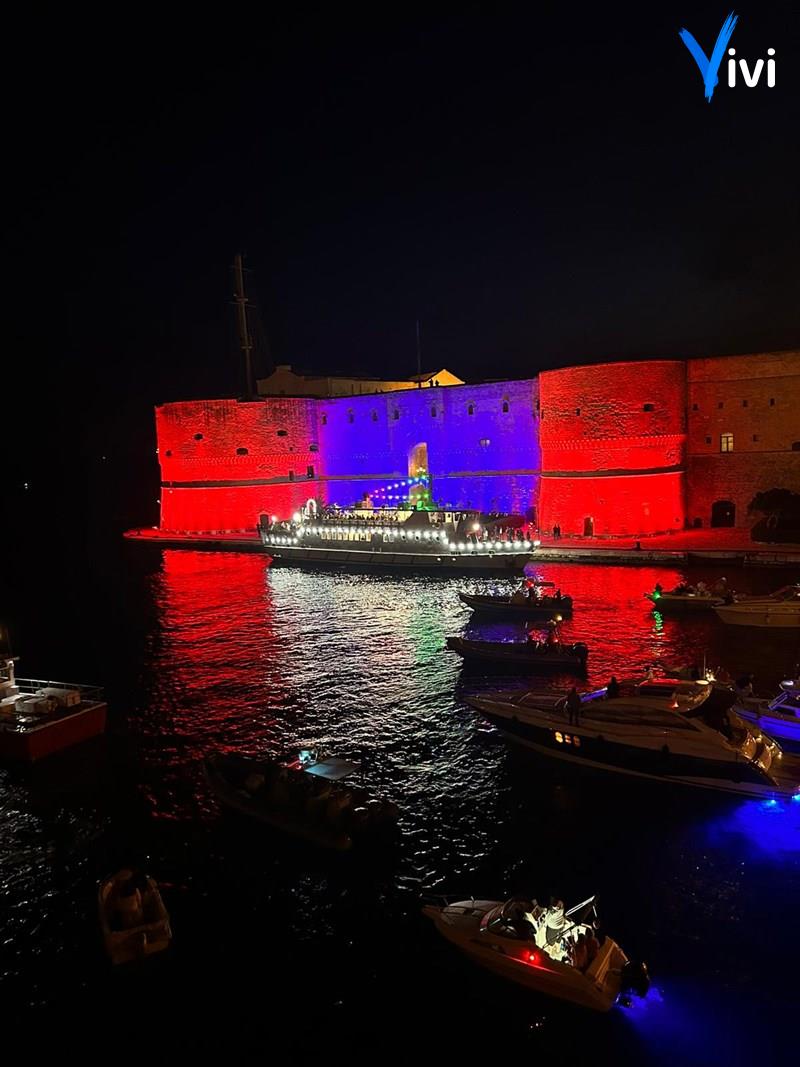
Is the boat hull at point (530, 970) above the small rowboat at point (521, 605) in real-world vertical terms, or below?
below

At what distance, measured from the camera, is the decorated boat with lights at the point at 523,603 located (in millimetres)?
25688

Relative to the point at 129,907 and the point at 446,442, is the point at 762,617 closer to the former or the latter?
the point at 129,907

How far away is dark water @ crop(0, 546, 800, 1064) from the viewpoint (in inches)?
355

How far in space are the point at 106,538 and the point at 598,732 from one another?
47713 millimetres

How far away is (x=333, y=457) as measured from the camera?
5103 centimetres

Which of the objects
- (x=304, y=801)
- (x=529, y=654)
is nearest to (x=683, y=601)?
(x=529, y=654)

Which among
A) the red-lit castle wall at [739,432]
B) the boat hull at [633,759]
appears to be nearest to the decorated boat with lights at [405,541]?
the red-lit castle wall at [739,432]

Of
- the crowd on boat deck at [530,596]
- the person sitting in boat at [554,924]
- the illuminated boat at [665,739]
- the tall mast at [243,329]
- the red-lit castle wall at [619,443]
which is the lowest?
the person sitting in boat at [554,924]

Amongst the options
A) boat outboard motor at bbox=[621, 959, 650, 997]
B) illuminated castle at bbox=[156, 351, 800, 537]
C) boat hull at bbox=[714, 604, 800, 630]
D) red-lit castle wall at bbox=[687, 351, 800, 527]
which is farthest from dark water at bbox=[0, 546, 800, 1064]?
red-lit castle wall at bbox=[687, 351, 800, 527]

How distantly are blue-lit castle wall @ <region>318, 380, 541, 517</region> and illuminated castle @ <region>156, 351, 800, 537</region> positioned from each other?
0.08m

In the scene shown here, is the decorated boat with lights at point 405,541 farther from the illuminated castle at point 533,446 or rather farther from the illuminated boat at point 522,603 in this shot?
the illuminated boat at point 522,603

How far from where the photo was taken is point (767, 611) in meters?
23.6

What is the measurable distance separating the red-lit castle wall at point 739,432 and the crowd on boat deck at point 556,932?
107 feet

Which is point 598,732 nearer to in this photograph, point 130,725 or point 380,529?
point 130,725
